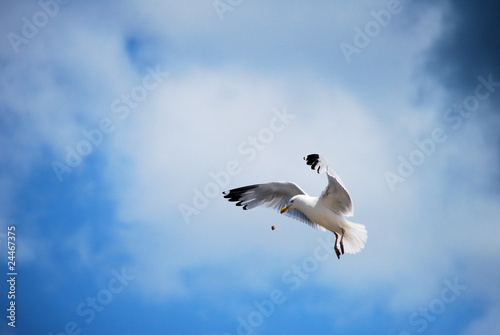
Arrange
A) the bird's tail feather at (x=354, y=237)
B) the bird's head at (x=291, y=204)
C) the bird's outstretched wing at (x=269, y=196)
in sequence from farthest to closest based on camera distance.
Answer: the bird's outstretched wing at (x=269, y=196)
the bird's head at (x=291, y=204)
the bird's tail feather at (x=354, y=237)

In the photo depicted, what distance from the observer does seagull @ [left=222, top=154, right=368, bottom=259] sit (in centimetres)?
757

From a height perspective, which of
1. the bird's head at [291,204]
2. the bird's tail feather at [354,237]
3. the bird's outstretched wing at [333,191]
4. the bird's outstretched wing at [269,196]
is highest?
the bird's outstretched wing at [269,196]

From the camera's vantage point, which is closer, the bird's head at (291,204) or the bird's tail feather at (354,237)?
the bird's tail feather at (354,237)

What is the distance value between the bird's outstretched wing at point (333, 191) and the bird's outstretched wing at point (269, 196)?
2.90ft

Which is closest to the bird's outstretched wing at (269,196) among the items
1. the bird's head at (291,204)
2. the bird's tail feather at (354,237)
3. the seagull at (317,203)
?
the seagull at (317,203)

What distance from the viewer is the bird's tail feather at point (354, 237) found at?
316 inches

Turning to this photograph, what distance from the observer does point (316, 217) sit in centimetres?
793

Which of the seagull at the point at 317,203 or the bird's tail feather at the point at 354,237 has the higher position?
the seagull at the point at 317,203

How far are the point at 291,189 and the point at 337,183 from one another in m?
1.34

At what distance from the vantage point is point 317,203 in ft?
25.9

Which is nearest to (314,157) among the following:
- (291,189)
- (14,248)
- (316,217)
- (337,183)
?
(337,183)

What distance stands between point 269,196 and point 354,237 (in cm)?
142

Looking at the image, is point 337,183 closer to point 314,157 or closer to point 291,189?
point 314,157

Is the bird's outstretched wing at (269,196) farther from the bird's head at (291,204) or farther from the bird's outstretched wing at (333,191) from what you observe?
the bird's outstretched wing at (333,191)
